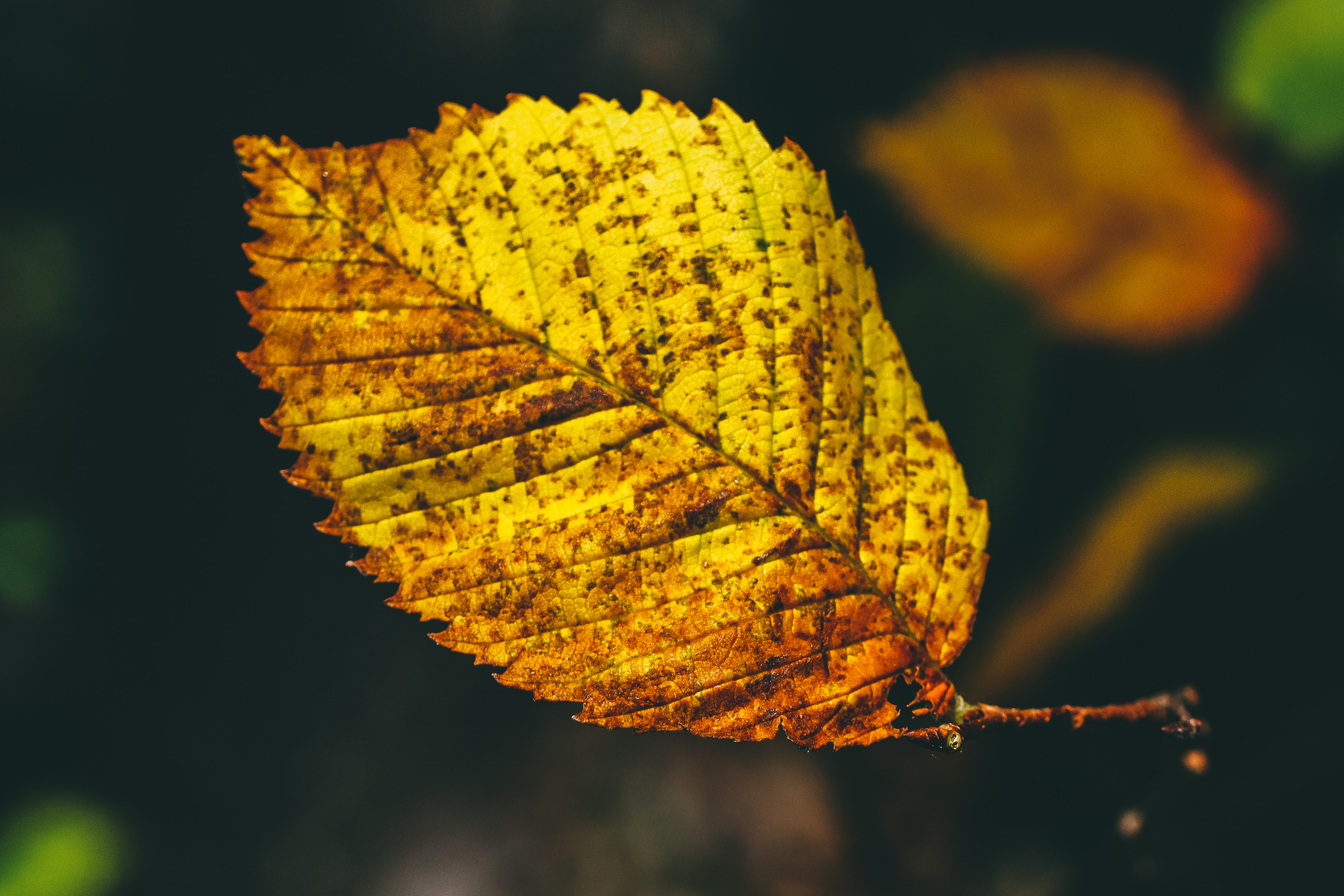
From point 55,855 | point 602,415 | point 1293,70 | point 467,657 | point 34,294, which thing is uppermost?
point 34,294

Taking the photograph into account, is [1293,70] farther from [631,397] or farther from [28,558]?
[28,558]

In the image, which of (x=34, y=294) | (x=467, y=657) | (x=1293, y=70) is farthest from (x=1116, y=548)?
(x=34, y=294)

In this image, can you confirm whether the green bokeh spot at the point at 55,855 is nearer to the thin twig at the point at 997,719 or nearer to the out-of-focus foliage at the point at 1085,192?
the thin twig at the point at 997,719

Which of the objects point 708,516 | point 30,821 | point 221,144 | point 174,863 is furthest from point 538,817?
point 221,144

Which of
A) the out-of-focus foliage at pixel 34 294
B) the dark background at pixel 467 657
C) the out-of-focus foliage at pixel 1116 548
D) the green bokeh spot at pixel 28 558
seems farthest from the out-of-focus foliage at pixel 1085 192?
the green bokeh spot at pixel 28 558

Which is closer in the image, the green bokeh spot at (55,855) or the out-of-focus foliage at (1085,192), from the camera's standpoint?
the out-of-focus foliage at (1085,192)

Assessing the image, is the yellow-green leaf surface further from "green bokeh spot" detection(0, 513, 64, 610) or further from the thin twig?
"green bokeh spot" detection(0, 513, 64, 610)

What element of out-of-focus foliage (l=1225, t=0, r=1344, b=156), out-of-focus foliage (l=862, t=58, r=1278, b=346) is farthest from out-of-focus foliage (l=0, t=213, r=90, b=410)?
out-of-focus foliage (l=1225, t=0, r=1344, b=156)
